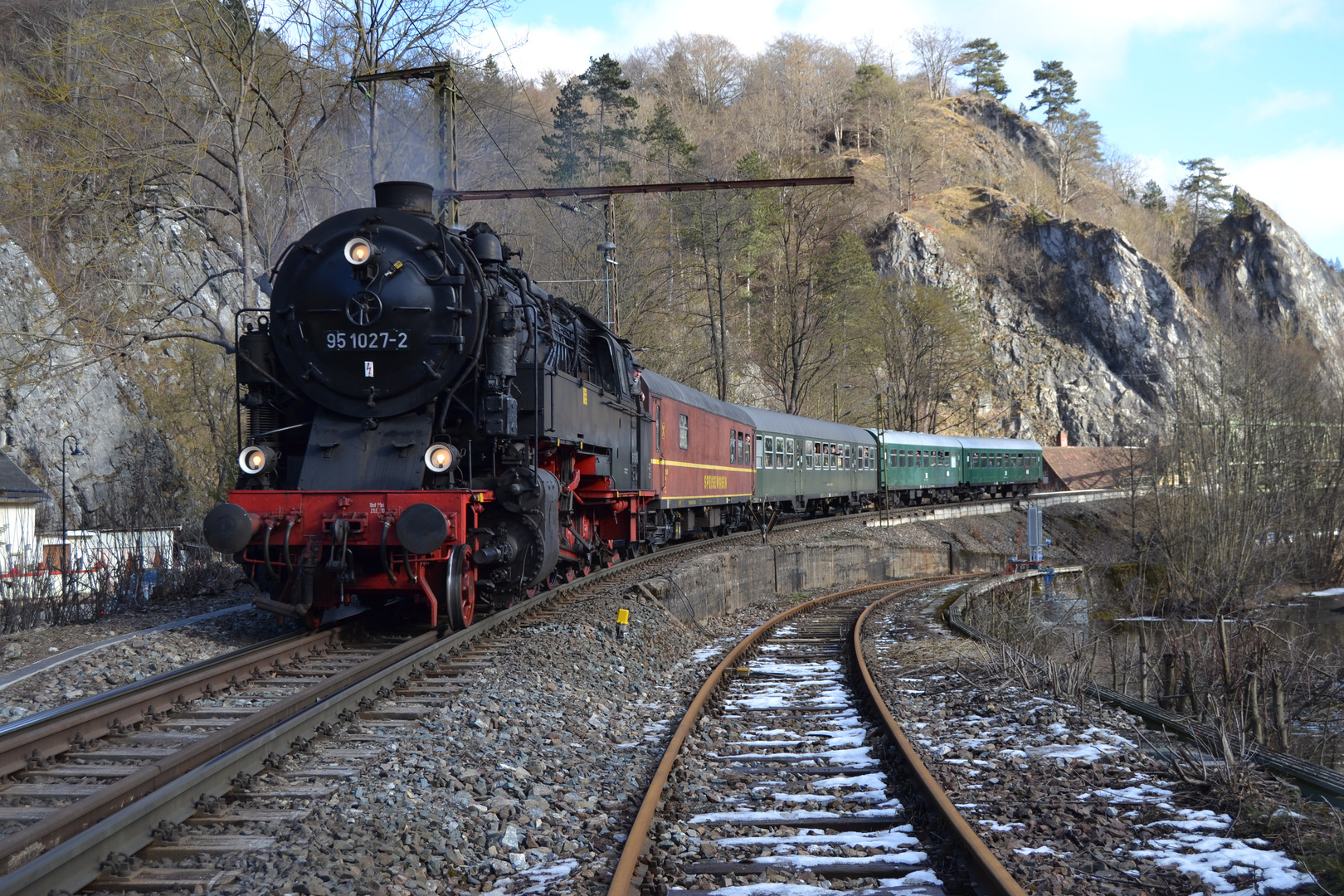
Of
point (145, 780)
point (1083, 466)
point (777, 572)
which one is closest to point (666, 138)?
point (1083, 466)

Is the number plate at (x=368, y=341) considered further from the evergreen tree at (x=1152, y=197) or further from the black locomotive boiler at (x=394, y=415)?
the evergreen tree at (x=1152, y=197)

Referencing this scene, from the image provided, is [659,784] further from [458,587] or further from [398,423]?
[398,423]

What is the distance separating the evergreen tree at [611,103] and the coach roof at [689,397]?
31.5m

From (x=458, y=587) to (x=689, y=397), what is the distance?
1070cm

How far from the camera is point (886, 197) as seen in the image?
3226 inches

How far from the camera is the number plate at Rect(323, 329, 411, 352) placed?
8828 mm

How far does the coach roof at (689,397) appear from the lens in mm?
15750

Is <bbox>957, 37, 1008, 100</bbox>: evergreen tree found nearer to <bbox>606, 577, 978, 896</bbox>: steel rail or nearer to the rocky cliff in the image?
the rocky cliff

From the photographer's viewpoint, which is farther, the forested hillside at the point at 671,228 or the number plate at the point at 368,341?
the forested hillside at the point at 671,228

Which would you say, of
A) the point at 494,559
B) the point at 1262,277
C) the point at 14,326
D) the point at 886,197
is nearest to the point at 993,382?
the point at 886,197

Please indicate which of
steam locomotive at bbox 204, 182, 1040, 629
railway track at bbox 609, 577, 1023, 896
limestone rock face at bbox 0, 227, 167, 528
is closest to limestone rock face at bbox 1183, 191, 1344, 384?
limestone rock face at bbox 0, 227, 167, 528

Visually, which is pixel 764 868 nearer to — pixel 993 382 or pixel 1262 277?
pixel 993 382

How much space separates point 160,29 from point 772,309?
33.4 meters

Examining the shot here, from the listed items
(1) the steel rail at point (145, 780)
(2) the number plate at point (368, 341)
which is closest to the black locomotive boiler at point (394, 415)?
(2) the number plate at point (368, 341)
